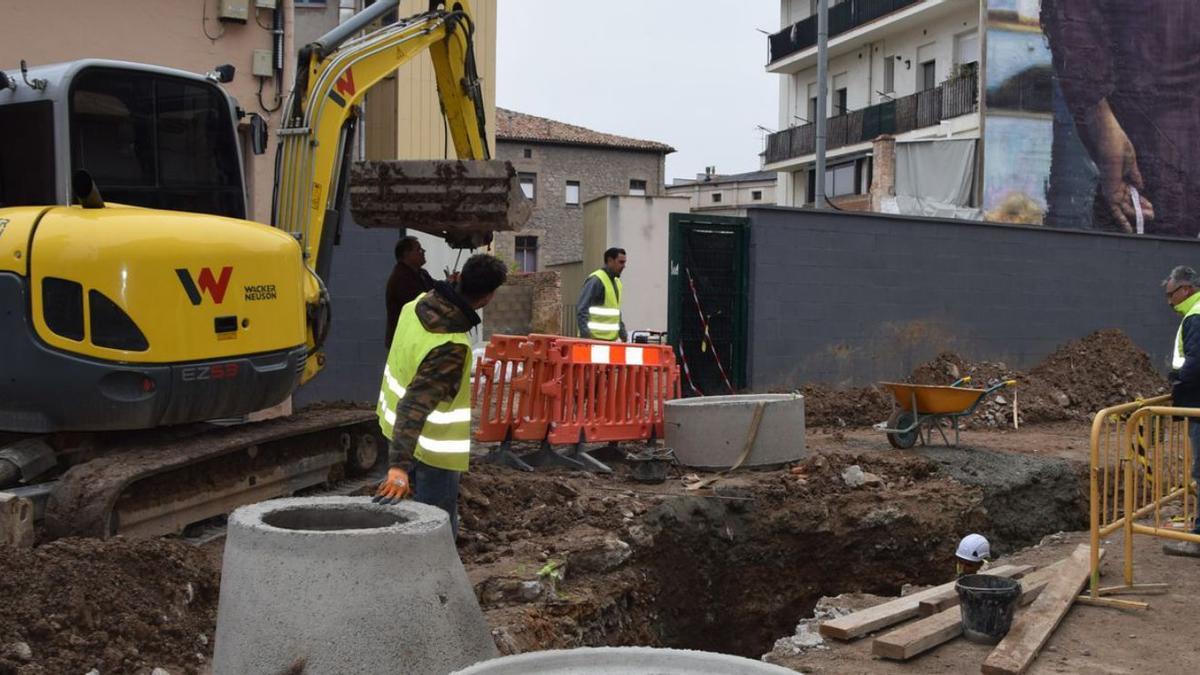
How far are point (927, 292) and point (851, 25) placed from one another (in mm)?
20041

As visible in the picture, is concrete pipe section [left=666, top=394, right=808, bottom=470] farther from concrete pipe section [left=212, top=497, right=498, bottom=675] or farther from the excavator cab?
concrete pipe section [left=212, top=497, right=498, bottom=675]

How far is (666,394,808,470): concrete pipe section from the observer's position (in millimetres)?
9711

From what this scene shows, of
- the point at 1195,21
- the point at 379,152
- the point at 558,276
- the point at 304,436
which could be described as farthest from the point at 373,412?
the point at 1195,21

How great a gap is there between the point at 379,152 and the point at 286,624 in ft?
67.0

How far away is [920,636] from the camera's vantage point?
561 cm

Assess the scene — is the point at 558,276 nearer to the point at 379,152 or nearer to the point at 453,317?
the point at 379,152

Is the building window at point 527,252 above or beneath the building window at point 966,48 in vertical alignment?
beneath

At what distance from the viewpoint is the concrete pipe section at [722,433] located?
971 centimetres

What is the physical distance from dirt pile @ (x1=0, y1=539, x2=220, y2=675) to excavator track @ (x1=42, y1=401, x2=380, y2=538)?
45 cm

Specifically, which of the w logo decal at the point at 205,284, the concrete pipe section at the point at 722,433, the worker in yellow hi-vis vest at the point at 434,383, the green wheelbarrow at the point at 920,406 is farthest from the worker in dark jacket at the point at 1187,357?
the w logo decal at the point at 205,284

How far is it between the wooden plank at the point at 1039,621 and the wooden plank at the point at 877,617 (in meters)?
0.55

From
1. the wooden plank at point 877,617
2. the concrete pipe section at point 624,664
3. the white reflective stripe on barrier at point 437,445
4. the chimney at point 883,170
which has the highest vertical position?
the chimney at point 883,170

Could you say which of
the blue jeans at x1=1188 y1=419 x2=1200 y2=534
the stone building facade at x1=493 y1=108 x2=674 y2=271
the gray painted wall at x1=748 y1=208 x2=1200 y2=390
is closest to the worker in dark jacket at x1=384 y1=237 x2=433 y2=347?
the gray painted wall at x1=748 y1=208 x2=1200 y2=390

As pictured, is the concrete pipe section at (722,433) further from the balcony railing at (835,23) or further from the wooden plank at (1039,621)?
the balcony railing at (835,23)
